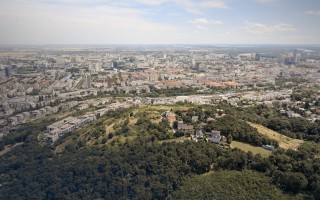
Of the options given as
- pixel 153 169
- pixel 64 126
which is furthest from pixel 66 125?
pixel 153 169

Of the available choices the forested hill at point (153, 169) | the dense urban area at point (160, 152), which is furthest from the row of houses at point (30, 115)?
the forested hill at point (153, 169)

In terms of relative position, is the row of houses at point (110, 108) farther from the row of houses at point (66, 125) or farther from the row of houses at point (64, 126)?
the row of houses at point (64, 126)

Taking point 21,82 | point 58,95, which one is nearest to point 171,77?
point 58,95

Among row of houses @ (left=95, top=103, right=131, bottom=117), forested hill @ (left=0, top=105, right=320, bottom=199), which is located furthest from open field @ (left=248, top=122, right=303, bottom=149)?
row of houses @ (left=95, top=103, right=131, bottom=117)

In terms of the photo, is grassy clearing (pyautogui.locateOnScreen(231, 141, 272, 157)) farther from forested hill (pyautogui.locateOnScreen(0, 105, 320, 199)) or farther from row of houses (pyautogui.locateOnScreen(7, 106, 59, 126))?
row of houses (pyautogui.locateOnScreen(7, 106, 59, 126))

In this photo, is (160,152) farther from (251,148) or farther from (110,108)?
(110,108)

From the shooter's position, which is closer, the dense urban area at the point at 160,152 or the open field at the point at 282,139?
the dense urban area at the point at 160,152

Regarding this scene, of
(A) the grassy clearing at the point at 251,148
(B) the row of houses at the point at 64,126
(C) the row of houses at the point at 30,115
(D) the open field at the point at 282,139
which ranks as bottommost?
(C) the row of houses at the point at 30,115
